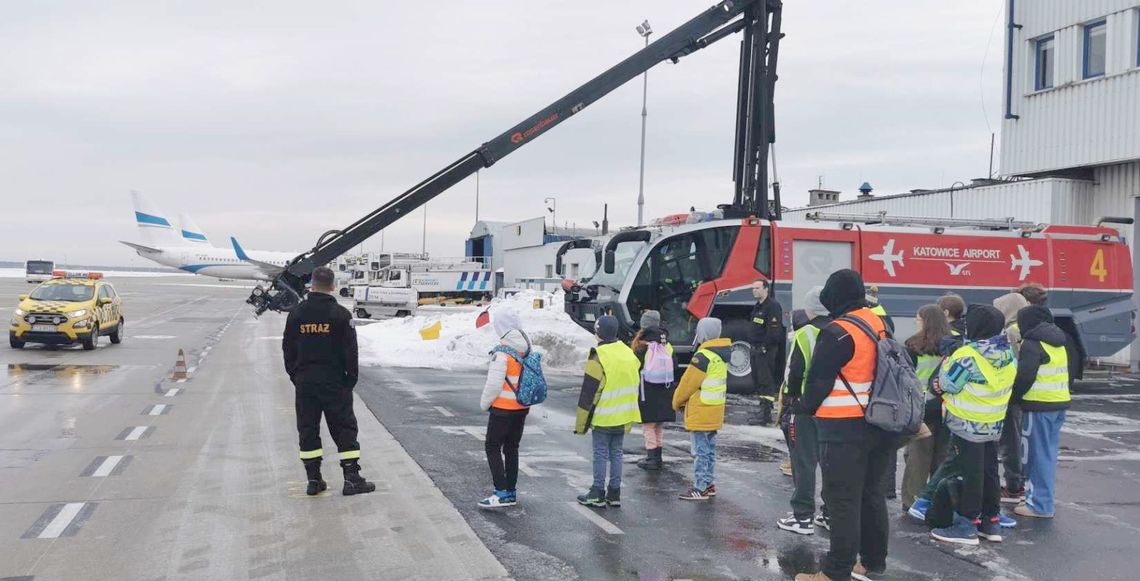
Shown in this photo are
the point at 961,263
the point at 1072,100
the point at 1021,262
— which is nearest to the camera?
the point at 961,263

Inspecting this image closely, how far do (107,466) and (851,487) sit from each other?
6695mm

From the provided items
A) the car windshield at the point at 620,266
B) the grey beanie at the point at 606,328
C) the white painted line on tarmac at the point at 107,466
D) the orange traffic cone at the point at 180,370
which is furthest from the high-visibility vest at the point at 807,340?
the orange traffic cone at the point at 180,370

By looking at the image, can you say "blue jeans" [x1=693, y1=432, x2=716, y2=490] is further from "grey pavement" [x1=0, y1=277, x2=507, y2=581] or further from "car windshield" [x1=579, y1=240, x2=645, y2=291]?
"car windshield" [x1=579, y1=240, x2=645, y2=291]

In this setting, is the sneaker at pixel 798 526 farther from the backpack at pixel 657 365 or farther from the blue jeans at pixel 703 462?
the backpack at pixel 657 365

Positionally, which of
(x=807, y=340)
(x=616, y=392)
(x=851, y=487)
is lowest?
(x=851, y=487)

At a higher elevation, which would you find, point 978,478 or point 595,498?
point 978,478

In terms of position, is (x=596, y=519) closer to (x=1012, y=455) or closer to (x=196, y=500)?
(x=196, y=500)

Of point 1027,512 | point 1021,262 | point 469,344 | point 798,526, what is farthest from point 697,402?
point 469,344

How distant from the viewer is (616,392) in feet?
24.0

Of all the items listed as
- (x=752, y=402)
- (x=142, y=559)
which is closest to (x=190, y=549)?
(x=142, y=559)

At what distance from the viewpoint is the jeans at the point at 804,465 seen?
6820mm

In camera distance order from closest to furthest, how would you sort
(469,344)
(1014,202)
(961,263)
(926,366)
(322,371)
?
(322,371) → (926,366) → (961,263) → (469,344) → (1014,202)

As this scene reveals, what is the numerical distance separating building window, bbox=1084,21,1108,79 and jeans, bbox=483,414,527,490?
18.3 meters

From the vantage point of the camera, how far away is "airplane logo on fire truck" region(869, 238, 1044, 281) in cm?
1644
